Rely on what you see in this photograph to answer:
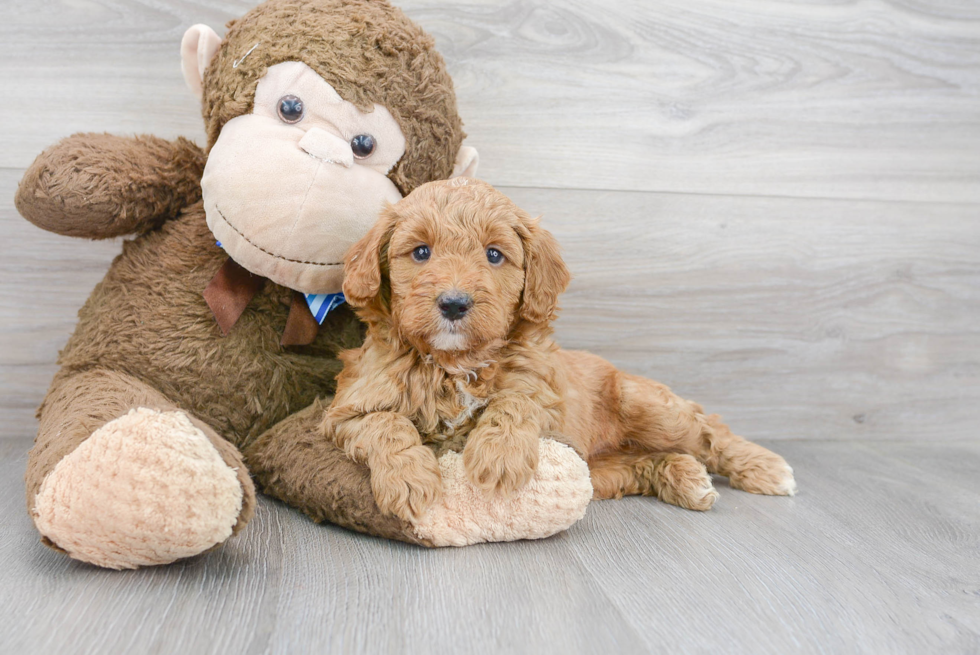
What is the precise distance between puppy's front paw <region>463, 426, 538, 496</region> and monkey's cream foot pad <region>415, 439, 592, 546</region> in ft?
0.12

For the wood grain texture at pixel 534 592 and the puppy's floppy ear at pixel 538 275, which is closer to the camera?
the wood grain texture at pixel 534 592

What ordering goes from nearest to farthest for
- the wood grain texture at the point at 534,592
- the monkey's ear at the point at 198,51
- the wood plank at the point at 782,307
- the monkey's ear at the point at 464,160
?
the wood grain texture at the point at 534,592 → the monkey's ear at the point at 198,51 → the monkey's ear at the point at 464,160 → the wood plank at the point at 782,307

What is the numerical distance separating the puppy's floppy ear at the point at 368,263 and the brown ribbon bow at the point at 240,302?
0.29m

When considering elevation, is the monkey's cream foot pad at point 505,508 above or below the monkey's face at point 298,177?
below

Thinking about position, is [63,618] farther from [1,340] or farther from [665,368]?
[665,368]

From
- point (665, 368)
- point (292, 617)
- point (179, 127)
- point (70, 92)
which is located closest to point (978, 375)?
point (665, 368)

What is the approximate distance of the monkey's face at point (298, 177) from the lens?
1.39 meters

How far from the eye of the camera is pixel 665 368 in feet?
7.22

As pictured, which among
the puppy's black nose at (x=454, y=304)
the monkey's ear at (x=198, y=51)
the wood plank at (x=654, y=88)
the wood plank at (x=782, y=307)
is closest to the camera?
the puppy's black nose at (x=454, y=304)

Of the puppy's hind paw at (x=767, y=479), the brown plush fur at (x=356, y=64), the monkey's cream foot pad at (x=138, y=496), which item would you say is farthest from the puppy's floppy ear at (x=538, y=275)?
the puppy's hind paw at (x=767, y=479)

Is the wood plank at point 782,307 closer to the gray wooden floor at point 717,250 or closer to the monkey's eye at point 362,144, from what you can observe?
the gray wooden floor at point 717,250

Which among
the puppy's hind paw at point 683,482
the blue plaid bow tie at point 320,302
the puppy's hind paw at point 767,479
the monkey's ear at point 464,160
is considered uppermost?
the monkey's ear at point 464,160

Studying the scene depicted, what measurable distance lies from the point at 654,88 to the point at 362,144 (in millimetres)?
969

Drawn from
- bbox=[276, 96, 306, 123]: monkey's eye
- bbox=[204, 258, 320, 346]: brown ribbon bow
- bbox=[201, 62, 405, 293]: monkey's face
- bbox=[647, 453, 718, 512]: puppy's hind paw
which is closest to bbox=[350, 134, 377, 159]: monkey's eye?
bbox=[201, 62, 405, 293]: monkey's face
